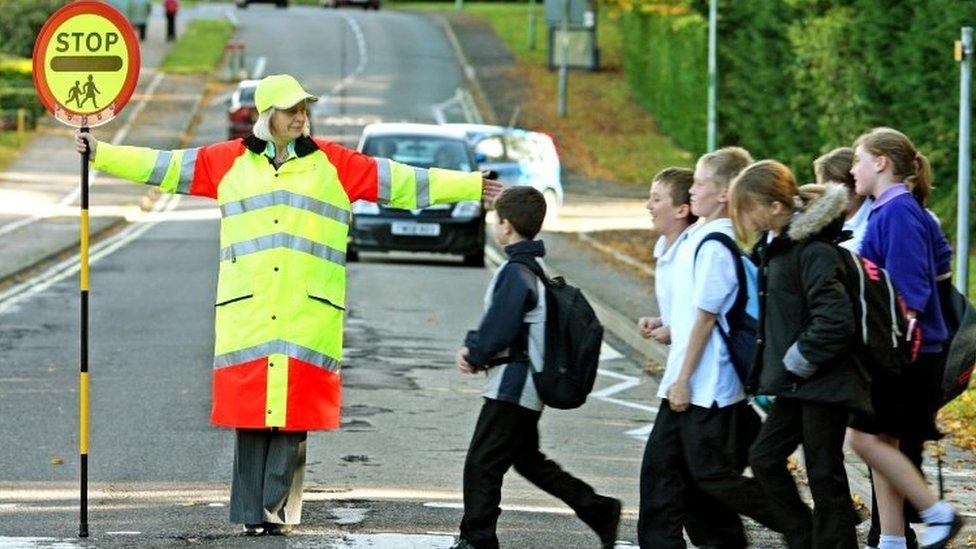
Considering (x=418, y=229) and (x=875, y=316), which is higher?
(x=875, y=316)

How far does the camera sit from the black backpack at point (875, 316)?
312 inches

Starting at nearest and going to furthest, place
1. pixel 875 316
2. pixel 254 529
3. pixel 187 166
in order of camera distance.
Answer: pixel 875 316
pixel 254 529
pixel 187 166

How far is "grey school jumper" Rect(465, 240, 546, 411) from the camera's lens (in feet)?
27.5

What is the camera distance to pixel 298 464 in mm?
9234

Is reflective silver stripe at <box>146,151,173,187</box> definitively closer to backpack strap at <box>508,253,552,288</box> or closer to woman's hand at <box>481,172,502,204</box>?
woman's hand at <box>481,172,502,204</box>

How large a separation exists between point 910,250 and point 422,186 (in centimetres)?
213

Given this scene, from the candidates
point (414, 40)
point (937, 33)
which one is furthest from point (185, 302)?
point (414, 40)

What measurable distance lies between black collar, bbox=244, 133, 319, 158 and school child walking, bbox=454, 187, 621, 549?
3.22ft

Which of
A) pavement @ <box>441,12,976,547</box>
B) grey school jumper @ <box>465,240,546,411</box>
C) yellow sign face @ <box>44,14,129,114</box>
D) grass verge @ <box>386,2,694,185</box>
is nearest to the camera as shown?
grey school jumper @ <box>465,240,546,411</box>

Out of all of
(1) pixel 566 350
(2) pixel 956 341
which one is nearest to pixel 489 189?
(1) pixel 566 350

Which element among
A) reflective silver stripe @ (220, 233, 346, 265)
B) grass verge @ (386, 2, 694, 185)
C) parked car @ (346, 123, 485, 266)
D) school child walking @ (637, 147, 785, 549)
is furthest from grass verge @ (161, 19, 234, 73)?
school child walking @ (637, 147, 785, 549)

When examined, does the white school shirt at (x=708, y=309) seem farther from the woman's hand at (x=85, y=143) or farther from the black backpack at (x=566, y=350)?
the woman's hand at (x=85, y=143)

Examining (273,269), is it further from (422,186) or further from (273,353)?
(422,186)

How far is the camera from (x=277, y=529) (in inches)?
362
